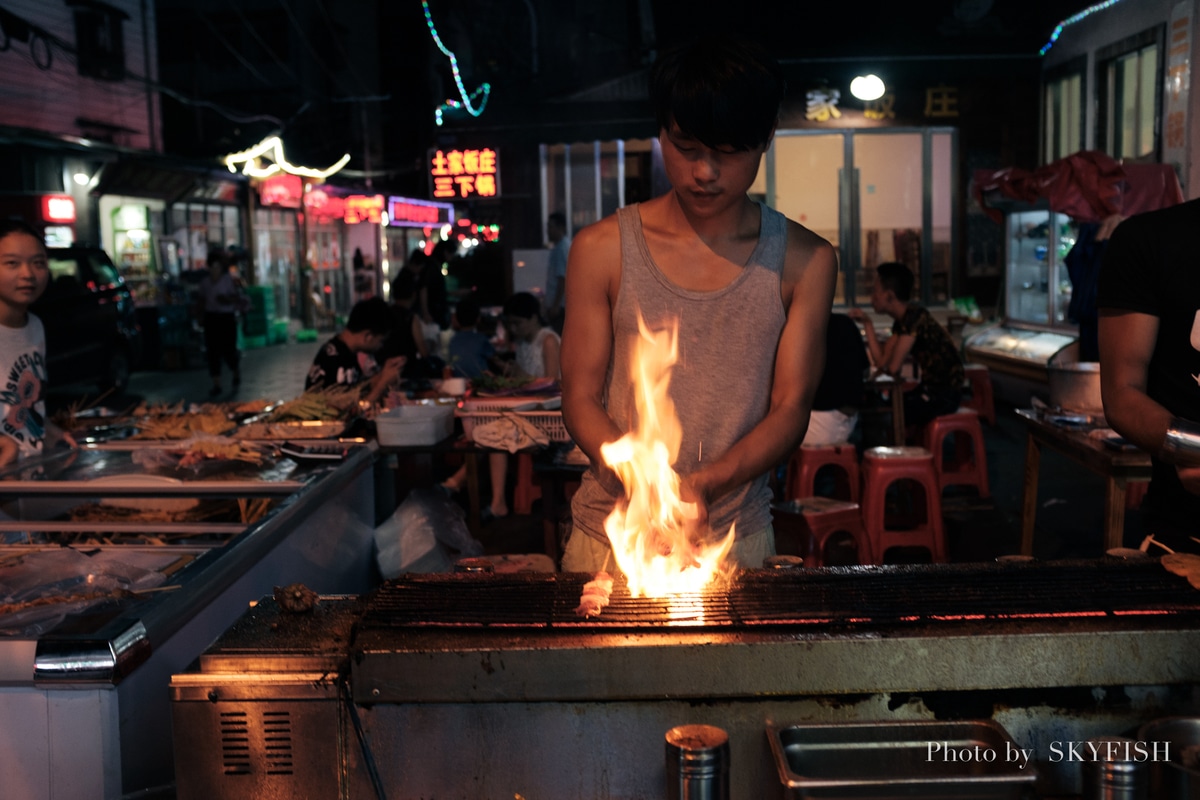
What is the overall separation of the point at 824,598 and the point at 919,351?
303 inches

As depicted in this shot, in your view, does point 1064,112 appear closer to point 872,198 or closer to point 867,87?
point 867,87

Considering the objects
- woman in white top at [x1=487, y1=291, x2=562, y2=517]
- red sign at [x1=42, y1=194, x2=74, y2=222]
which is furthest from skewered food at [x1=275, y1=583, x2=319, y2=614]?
red sign at [x1=42, y1=194, x2=74, y2=222]

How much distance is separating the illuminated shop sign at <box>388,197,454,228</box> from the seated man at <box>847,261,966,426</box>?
26696 millimetres

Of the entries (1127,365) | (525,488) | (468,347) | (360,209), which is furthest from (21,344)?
(360,209)

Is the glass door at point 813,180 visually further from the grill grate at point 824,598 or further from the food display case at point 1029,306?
the grill grate at point 824,598

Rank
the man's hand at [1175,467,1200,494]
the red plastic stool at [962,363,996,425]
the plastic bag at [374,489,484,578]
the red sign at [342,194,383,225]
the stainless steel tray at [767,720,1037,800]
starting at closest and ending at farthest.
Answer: the stainless steel tray at [767,720,1037,800] < the man's hand at [1175,467,1200,494] < the plastic bag at [374,489,484,578] < the red plastic stool at [962,363,996,425] < the red sign at [342,194,383,225]

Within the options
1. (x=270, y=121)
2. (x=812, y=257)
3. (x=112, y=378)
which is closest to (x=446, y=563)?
(x=812, y=257)

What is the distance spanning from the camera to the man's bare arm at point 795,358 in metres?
2.57

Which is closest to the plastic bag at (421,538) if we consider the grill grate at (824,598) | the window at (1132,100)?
the grill grate at (824,598)

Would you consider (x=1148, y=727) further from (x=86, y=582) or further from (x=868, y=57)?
(x=868, y=57)

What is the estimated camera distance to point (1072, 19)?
13656mm

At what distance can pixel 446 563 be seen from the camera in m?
5.83

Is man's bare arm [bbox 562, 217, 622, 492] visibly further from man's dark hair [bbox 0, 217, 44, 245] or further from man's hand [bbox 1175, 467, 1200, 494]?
man's dark hair [bbox 0, 217, 44, 245]

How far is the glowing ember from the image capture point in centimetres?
247
